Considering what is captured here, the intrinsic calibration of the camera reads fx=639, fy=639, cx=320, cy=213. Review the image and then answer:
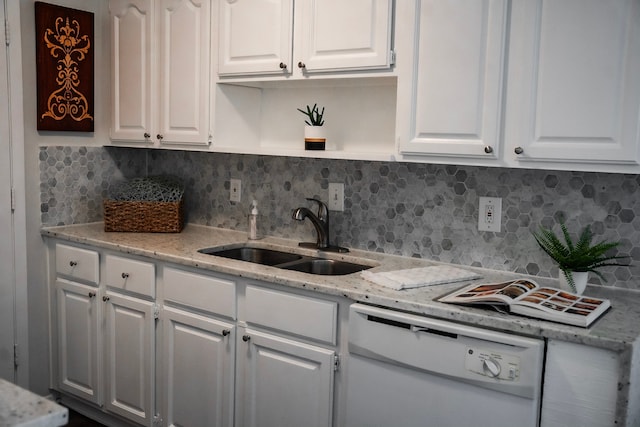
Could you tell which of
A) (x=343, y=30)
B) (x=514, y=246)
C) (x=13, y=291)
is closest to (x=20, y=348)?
(x=13, y=291)

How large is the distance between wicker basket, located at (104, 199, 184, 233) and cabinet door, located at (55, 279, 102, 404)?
367 mm

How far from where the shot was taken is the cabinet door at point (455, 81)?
7.06 ft

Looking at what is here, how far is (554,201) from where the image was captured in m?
2.39

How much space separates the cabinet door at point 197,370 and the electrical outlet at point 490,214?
1.08 m

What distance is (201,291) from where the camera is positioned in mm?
2611

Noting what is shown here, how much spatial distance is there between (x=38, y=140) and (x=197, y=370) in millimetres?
1467

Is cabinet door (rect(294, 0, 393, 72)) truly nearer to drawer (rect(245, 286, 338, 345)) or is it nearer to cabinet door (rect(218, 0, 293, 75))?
cabinet door (rect(218, 0, 293, 75))

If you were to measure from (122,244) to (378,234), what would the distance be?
117 cm

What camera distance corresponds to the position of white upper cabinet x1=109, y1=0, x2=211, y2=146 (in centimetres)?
297

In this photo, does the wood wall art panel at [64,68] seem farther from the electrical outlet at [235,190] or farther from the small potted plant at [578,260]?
the small potted plant at [578,260]

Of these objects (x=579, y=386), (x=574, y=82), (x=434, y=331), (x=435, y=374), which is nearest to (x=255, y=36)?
(x=574, y=82)

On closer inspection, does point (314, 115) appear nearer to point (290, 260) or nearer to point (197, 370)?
point (290, 260)

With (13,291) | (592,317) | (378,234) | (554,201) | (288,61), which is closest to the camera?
(592,317)

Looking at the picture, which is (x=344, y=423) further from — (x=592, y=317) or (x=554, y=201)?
(x=554, y=201)
